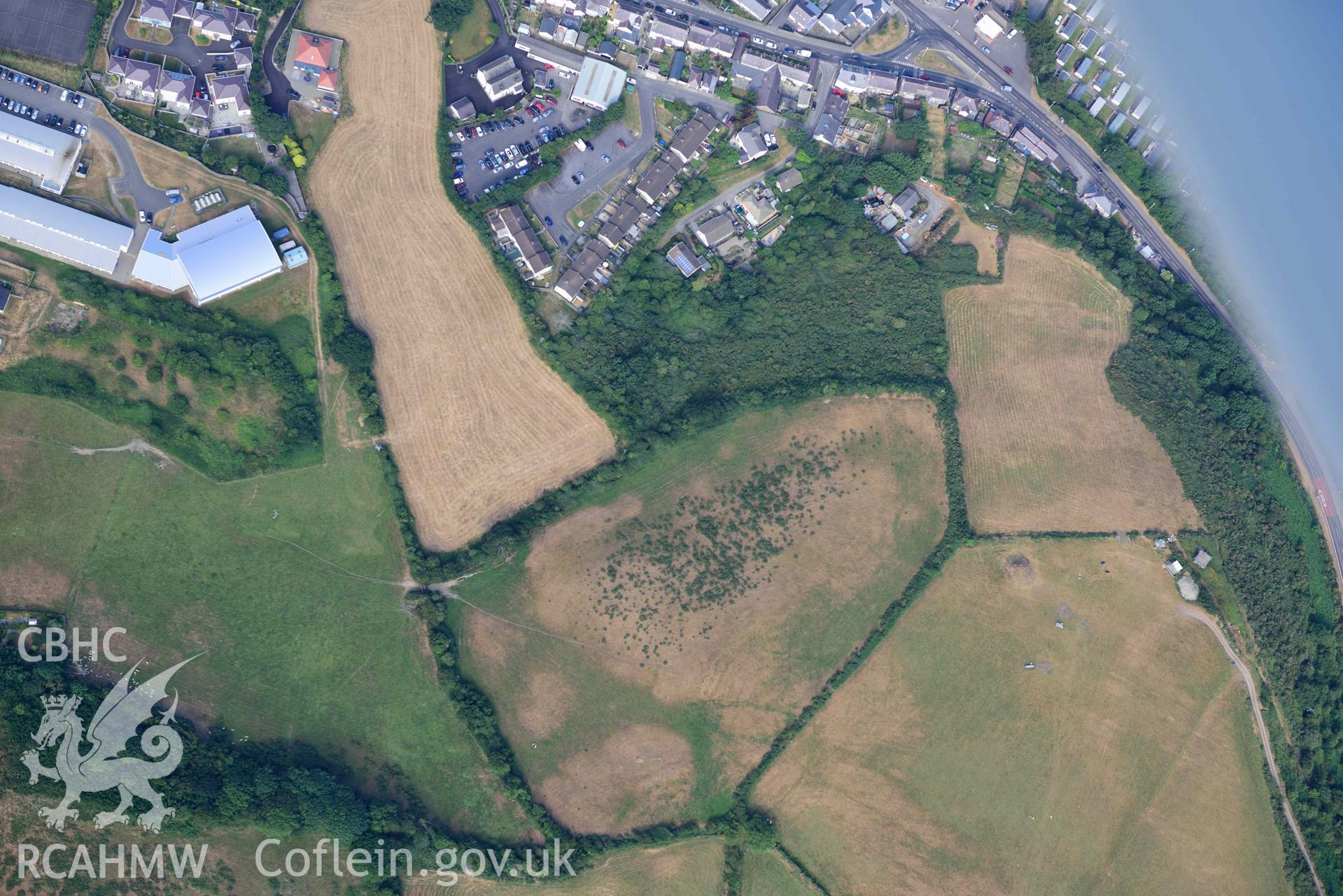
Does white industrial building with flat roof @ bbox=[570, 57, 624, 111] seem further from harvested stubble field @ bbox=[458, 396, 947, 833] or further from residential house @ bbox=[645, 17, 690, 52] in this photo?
harvested stubble field @ bbox=[458, 396, 947, 833]

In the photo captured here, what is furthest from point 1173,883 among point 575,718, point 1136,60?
point 1136,60

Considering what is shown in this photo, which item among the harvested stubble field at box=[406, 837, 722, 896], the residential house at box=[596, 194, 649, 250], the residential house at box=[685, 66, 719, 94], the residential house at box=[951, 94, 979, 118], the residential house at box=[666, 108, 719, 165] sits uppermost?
the residential house at box=[951, 94, 979, 118]

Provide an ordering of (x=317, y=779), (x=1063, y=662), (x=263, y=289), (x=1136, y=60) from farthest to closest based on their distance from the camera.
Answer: (x=1136, y=60)
(x=1063, y=662)
(x=263, y=289)
(x=317, y=779)

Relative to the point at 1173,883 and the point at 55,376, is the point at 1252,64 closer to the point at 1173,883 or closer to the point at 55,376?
the point at 1173,883

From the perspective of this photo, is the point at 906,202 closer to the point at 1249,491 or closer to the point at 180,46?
the point at 1249,491

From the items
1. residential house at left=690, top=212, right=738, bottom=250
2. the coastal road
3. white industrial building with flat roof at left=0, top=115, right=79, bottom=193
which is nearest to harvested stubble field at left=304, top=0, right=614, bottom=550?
residential house at left=690, top=212, right=738, bottom=250

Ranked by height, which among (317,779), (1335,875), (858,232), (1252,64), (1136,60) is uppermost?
(1252,64)

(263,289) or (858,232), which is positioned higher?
(858,232)
